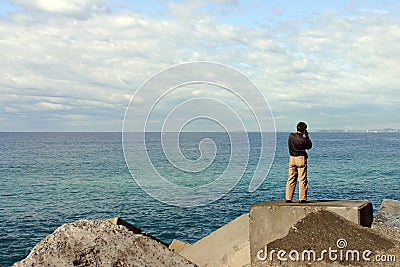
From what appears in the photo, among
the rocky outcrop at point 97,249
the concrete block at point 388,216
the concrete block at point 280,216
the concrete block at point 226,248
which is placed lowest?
the concrete block at point 226,248

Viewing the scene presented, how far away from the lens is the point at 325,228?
26.0 feet

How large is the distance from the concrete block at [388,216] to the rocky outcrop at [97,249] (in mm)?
6254

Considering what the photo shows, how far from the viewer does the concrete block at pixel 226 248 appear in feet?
32.9

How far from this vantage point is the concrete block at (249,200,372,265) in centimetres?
836

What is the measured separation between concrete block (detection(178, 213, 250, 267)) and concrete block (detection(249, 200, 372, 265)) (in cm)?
90

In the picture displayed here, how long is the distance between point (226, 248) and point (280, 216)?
2.66m

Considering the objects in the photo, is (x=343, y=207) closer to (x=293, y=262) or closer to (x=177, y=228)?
(x=293, y=262)

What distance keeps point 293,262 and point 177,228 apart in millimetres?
17109
